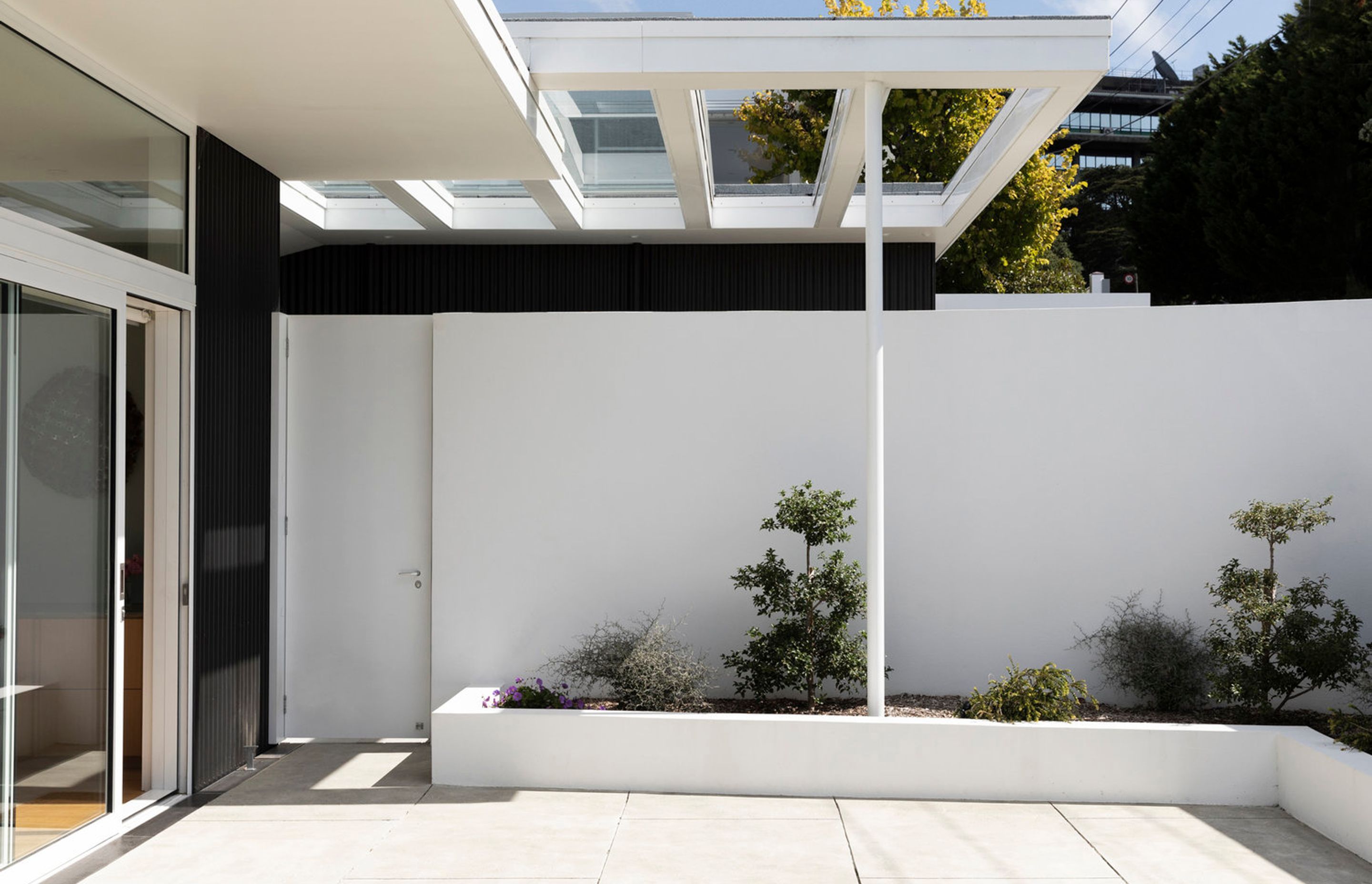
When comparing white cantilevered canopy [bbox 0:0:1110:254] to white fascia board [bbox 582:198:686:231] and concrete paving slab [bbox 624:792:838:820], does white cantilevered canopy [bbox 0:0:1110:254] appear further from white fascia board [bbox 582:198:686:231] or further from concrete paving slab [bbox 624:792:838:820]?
concrete paving slab [bbox 624:792:838:820]

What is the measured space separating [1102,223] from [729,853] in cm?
2930

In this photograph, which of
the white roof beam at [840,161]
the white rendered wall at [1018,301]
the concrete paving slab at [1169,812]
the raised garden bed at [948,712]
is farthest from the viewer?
the white rendered wall at [1018,301]

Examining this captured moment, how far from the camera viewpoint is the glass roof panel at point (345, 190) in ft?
28.0

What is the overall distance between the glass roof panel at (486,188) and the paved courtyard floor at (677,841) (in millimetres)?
4717

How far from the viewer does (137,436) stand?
17.2 feet

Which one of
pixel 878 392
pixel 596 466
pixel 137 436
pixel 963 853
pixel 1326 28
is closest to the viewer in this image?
pixel 963 853

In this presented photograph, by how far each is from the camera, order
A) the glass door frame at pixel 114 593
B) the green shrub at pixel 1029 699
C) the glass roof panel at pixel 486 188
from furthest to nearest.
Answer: the glass roof panel at pixel 486 188 → the green shrub at pixel 1029 699 → the glass door frame at pixel 114 593

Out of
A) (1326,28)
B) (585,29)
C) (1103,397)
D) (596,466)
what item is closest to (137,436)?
(596,466)

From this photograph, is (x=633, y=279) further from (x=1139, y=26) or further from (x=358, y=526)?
(x=1139, y=26)

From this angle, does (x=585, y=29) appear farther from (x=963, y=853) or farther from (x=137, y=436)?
(x=963, y=853)

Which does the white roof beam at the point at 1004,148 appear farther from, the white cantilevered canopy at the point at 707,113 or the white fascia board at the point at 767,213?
the white fascia board at the point at 767,213

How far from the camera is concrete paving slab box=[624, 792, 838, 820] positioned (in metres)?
5.06

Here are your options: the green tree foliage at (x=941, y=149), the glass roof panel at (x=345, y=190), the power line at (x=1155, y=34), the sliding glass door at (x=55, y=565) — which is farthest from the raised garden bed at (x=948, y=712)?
the power line at (x=1155, y=34)

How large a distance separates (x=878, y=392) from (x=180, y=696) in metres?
3.83
